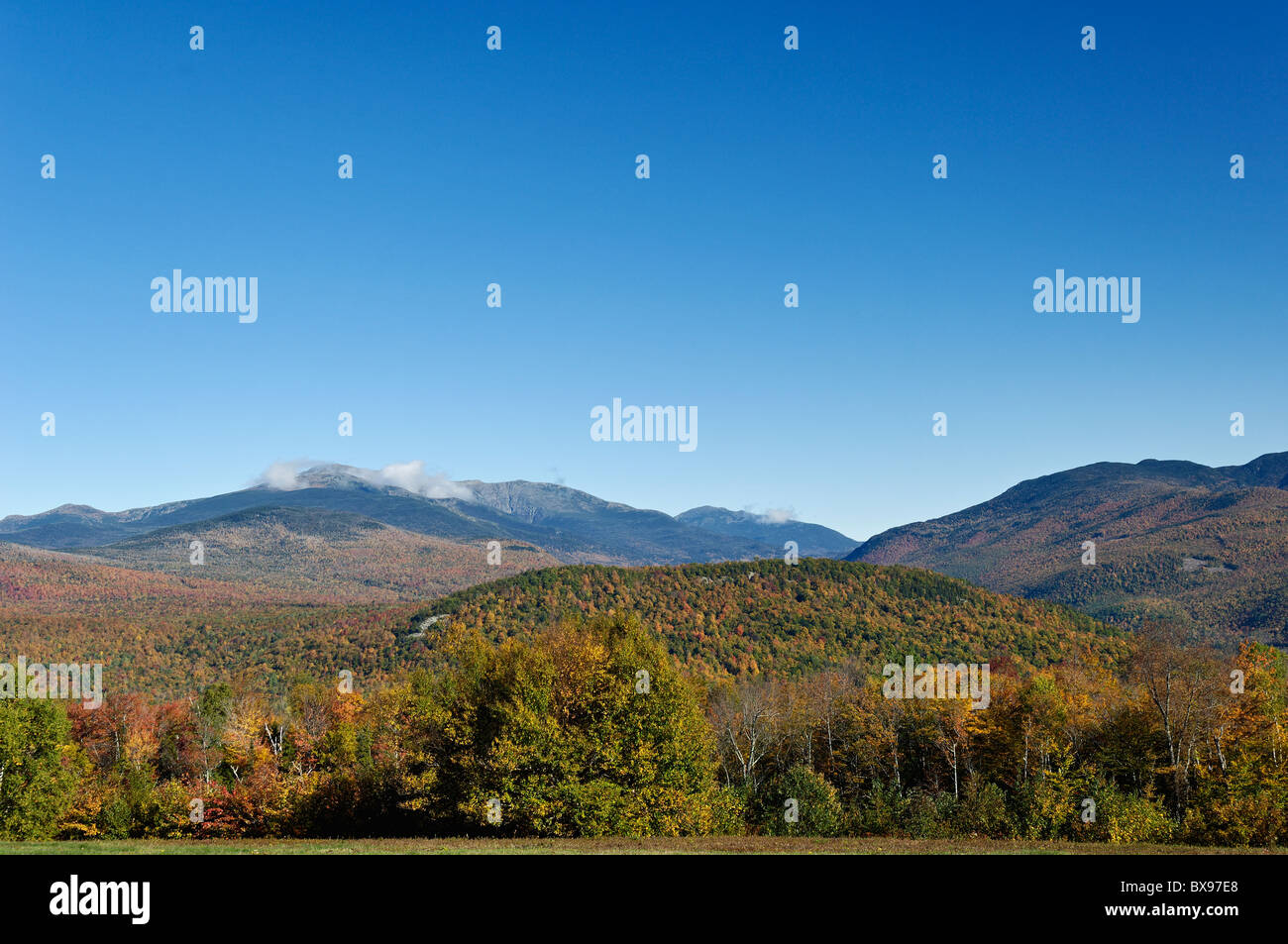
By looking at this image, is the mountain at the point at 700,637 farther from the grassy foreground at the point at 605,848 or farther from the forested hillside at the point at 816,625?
the grassy foreground at the point at 605,848

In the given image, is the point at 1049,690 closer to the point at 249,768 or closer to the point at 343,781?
the point at 343,781

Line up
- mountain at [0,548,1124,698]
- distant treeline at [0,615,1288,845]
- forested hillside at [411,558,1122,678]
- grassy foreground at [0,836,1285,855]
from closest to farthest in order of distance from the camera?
grassy foreground at [0,836,1285,855]
distant treeline at [0,615,1288,845]
forested hillside at [411,558,1122,678]
mountain at [0,548,1124,698]

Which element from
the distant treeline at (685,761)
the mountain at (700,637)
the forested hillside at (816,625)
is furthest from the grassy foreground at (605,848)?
the mountain at (700,637)

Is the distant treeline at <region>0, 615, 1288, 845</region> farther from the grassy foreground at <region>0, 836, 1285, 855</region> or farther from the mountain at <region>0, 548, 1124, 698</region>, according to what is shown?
the mountain at <region>0, 548, 1124, 698</region>

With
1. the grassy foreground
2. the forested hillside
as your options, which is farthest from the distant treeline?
the forested hillside

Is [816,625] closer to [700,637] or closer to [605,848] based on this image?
[700,637]

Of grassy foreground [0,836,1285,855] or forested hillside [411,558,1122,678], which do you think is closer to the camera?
grassy foreground [0,836,1285,855]
